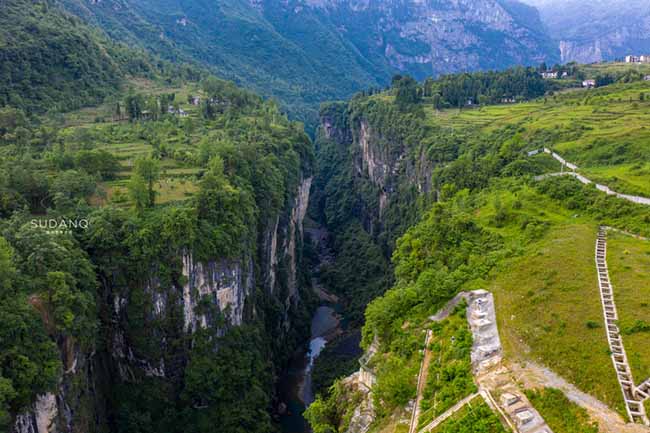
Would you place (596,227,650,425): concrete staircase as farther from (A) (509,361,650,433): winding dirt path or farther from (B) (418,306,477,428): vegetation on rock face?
(B) (418,306,477,428): vegetation on rock face

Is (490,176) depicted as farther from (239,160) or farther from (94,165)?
(94,165)

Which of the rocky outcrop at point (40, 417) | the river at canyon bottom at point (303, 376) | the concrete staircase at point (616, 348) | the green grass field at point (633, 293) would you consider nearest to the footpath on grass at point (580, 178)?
the green grass field at point (633, 293)

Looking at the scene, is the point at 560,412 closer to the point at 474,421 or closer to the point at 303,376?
the point at 474,421

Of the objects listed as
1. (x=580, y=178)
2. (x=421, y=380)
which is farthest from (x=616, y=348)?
(x=580, y=178)

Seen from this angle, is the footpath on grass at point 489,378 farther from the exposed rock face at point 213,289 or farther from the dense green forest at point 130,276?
the dense green forest at point 130,276

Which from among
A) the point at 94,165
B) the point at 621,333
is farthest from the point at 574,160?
the point at 94,165

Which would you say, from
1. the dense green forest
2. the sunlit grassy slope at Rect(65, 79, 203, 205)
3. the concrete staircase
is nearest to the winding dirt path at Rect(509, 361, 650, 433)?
the concrete staircase
